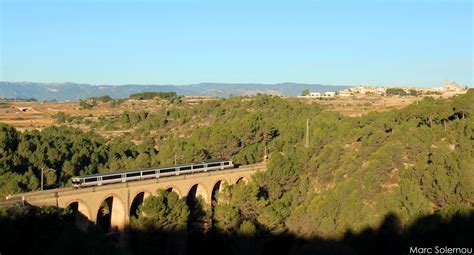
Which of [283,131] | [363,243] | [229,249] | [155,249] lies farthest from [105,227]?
[283,131]

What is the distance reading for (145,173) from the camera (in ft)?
121

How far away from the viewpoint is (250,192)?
119ft

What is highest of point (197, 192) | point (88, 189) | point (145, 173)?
point (145, 173)

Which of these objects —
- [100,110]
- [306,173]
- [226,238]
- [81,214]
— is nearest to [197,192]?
[226,238]

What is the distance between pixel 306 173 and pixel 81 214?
1896cm

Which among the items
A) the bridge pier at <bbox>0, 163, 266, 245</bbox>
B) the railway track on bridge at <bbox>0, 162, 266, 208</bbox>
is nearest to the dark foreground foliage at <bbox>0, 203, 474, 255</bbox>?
the bridge pier at <bbox>0, 163, 266, 245</bbox>

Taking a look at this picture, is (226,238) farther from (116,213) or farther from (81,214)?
(81,214)

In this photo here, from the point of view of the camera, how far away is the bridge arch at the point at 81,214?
3247cm

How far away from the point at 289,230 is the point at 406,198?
7945 millimetres

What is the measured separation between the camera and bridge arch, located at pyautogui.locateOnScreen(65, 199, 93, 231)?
32469 millimetres

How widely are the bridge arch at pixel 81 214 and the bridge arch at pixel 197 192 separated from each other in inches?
359

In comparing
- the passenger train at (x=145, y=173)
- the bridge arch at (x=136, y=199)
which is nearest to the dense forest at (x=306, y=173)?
the passenger train at (x=145, y=173)

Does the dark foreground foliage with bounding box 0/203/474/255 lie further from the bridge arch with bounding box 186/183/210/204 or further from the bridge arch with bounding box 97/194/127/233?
the bridge arch with bounding box 186/183/210/204

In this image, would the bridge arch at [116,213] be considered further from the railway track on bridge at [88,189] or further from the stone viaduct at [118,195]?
the railway track on bridge at [88,189]
